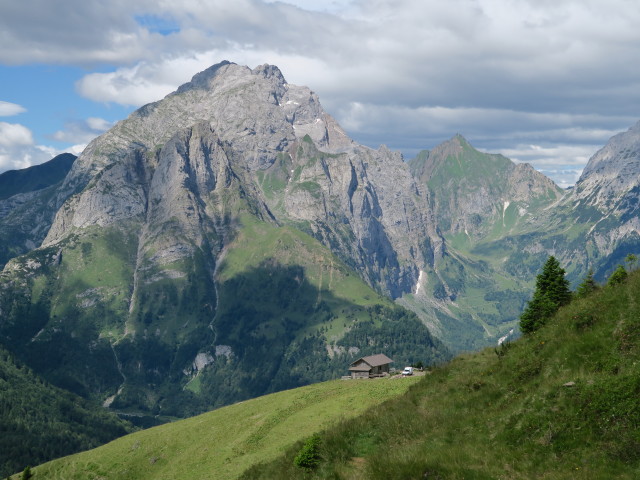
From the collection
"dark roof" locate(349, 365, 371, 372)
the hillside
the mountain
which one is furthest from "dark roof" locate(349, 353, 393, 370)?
the hillside

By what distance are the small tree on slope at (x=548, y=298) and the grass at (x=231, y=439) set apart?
1566cm

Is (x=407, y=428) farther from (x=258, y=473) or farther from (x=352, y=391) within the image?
(x=352, y=391)

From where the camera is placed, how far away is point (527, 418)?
128 feet

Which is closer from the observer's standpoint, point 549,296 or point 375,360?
point 549,296

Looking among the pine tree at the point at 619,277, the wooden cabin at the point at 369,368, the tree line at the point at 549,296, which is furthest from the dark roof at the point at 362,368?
the pine tree at the point at 619,277

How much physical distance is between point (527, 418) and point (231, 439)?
41.9m

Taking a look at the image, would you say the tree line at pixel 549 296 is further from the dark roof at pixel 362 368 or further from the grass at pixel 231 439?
the dark roof at pixel 362 368

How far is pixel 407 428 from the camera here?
46656 mm

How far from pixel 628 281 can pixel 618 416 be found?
17293 mm

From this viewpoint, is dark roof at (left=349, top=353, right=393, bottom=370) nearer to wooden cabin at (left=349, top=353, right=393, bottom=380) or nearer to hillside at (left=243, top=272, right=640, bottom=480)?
wooden cabin at (left=349, top=353, right=393, bottom=380)

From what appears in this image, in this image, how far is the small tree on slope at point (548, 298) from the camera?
5948cm

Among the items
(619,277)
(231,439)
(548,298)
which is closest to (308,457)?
(231,439)

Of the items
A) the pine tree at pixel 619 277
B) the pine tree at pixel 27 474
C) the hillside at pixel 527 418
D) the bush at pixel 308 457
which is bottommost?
the pine tree at pixel 27 474

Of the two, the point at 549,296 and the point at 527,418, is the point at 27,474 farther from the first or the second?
Answer: the point at 527,418
